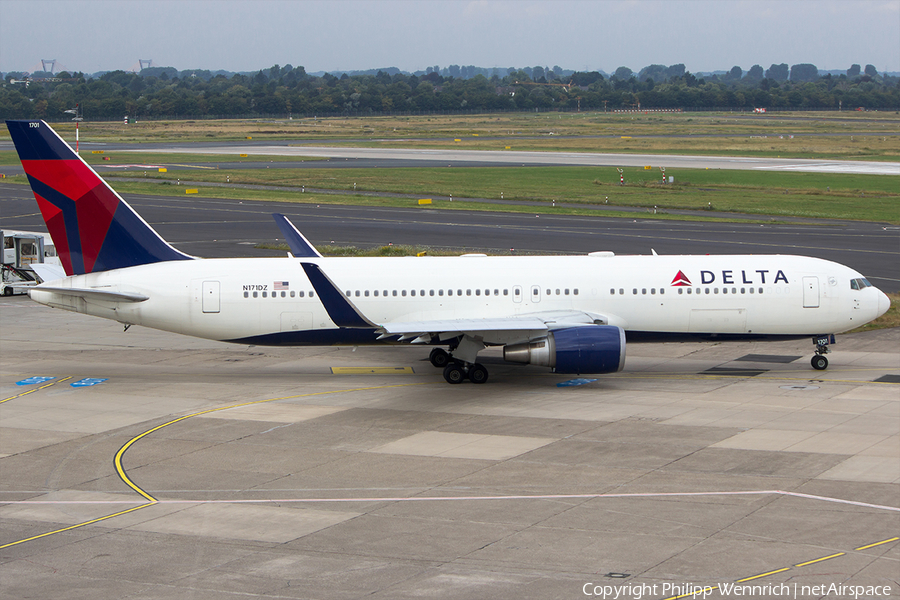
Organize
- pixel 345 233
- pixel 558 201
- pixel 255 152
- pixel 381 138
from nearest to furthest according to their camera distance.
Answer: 1. pixel 345 233
2. pixel 558 201
3. pixel 255 152
4. pixel 381 138

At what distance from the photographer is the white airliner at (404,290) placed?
33.8m

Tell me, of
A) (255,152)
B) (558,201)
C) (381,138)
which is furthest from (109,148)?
(558,201)

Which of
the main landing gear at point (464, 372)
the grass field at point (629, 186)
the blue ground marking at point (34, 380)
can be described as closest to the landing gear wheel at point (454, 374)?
the main landing gear at point (464, 372)

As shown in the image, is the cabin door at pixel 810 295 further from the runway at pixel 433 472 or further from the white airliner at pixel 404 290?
the runway at pixel 433 472

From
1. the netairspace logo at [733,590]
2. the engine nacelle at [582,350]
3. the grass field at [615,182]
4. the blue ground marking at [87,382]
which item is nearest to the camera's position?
Result: the netairspace logo at [733,590]

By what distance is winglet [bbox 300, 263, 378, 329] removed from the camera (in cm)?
2934

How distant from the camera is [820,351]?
118 ft

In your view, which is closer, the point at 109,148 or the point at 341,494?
the point at 341,494

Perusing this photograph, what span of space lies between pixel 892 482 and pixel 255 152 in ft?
443

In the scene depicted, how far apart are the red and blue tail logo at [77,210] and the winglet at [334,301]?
8.61 metres

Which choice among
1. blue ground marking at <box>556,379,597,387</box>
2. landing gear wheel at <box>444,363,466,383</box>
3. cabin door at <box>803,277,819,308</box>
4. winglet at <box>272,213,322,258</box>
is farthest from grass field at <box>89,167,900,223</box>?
landing gear wheel at <box>444,363,466,383</box>

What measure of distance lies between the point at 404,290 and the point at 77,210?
1214cm

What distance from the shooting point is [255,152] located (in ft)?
487

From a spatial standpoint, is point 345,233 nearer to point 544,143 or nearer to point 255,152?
point 255,152
